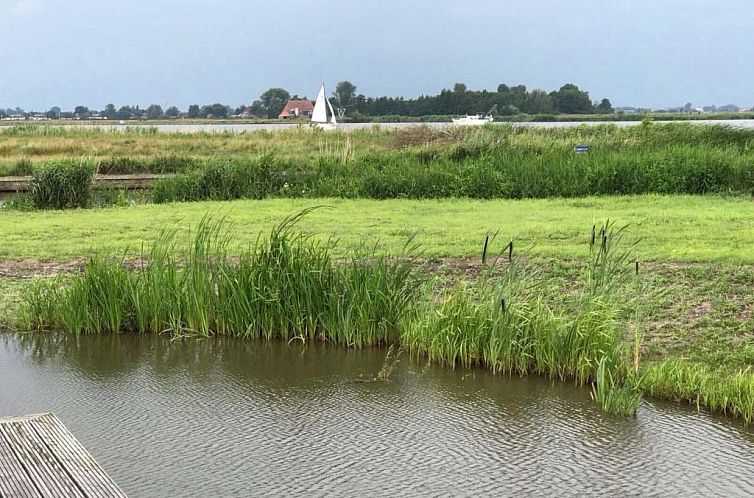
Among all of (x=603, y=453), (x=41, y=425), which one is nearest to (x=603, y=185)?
(x=603, y=453)

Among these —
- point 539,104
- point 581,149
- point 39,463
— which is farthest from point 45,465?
point 539,104

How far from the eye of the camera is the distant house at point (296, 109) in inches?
3600

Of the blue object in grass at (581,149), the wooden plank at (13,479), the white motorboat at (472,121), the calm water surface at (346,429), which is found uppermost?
the white motorboat at (472,121)

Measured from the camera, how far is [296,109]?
91938mm

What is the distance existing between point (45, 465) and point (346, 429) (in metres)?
2.02

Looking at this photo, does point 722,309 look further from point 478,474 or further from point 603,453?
point 478,474

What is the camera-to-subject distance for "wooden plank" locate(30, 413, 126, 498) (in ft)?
10.8

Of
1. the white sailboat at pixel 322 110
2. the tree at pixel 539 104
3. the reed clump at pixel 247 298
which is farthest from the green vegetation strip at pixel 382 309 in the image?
the tree at pixel 539 104

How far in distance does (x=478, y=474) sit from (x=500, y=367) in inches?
64.6

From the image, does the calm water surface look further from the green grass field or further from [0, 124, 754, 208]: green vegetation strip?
[0, 124, 754, 208]: green vegetation strip

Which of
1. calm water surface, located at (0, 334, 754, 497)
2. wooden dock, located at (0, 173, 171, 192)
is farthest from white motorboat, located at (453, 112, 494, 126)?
calm water surface, located at (0, 334, 754, 497)

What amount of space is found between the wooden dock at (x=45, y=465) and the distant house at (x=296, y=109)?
289ft

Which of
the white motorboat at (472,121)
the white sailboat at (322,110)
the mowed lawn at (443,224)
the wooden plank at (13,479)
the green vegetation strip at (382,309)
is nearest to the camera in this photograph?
the wooden plank at (13,479)

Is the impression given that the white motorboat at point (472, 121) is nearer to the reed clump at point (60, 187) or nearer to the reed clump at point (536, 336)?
the reed clump at point (60, 187)
